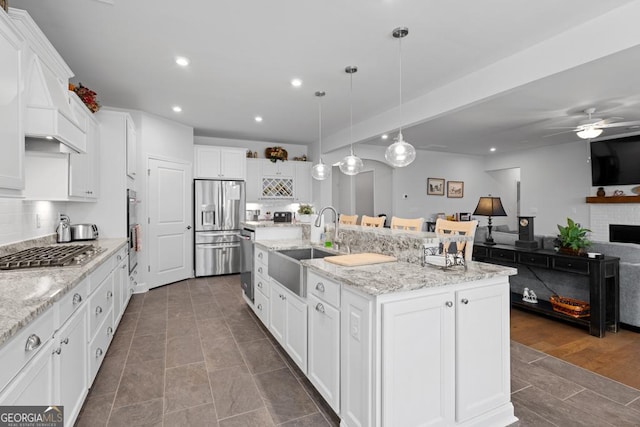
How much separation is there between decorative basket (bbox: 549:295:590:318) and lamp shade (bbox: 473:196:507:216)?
1.19m

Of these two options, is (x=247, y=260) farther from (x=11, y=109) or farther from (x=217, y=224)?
(x=11, y=109)

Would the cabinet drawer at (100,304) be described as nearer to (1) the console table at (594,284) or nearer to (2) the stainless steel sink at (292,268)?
(2) the stainless steel sink at (292,268)

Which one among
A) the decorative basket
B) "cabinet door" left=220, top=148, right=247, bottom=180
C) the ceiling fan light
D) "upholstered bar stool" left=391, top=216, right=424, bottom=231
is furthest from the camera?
"cabinet door" left=220, top=148, right=247, bottom=180

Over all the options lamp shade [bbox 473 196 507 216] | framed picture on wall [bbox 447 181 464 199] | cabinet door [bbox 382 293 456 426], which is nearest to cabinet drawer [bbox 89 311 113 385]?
cabinet door [bbox 382 293 456 426]

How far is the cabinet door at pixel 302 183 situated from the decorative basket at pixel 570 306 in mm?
4634

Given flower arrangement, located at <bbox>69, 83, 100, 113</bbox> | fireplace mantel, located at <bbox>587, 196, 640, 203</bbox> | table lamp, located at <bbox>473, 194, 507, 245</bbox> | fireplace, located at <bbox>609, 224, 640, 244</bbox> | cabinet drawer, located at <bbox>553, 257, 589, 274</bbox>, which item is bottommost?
cabinet drawer, located at <bbox>553, 257, 589, 274</bbox>

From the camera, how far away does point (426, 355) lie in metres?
1.56

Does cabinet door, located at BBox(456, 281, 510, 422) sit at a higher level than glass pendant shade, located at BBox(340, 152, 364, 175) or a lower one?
lower

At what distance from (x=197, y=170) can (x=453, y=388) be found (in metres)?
5.19

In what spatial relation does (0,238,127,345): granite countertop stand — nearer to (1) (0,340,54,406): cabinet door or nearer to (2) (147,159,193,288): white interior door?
(1) (0,340,54,406): cabinet door

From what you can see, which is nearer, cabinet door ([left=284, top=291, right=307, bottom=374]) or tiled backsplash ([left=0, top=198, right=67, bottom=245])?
cabinet door ([left=284, top=291, right=307, bottom=374])

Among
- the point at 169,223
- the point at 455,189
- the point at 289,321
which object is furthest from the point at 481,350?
the point at 455,189

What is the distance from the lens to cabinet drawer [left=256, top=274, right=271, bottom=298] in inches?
116

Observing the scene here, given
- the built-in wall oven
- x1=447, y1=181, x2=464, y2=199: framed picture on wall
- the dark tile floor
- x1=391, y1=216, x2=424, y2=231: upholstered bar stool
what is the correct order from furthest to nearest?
1. x1=447, y1=181, x2=464, y2=199: framed picture on wall
2. the built-in wall oven
3. x1=391, y1=216, x2=424, y2=231: upholstered bar stool
4. the dark tile floor
